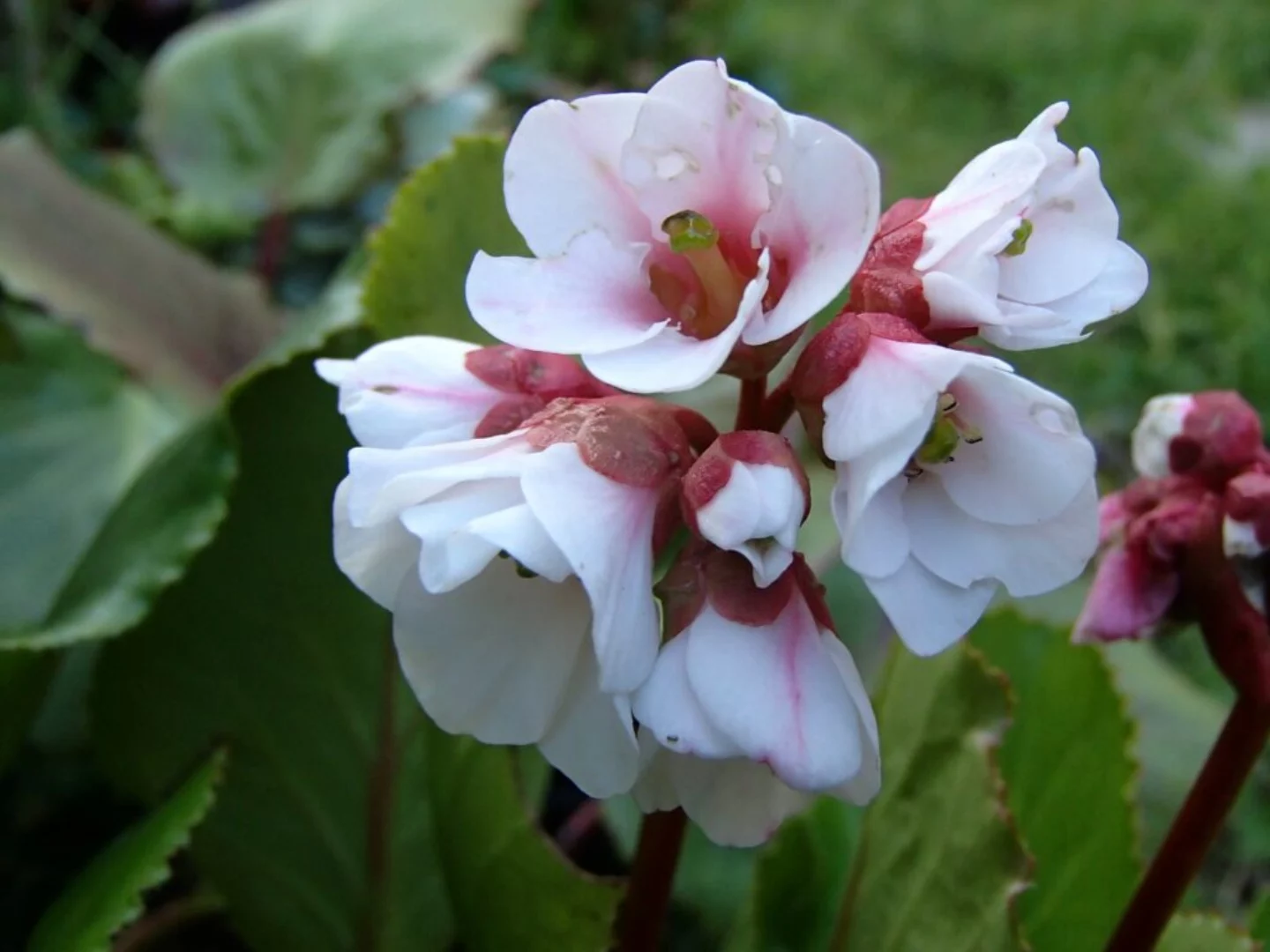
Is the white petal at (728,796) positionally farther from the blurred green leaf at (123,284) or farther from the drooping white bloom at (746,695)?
the blurred green leaf at (123,284)

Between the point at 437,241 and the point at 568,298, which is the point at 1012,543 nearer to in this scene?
the point at 568,298

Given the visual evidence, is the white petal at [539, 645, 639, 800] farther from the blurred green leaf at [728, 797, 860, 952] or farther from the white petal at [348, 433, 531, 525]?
the blurred green leaf at [728, 797, 860, 952]

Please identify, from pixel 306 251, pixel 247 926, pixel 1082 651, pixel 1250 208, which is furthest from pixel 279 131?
pixel 1250 208

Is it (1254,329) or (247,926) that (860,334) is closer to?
(247,926)

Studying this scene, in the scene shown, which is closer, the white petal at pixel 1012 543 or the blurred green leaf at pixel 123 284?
the white petal at pixel 1012 543

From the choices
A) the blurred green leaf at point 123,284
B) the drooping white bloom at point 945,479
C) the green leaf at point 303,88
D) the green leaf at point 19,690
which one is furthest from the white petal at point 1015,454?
the green leaf at point 303,88

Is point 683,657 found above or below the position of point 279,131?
above

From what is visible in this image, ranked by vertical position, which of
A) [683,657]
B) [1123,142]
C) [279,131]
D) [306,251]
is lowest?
[1123,142]
